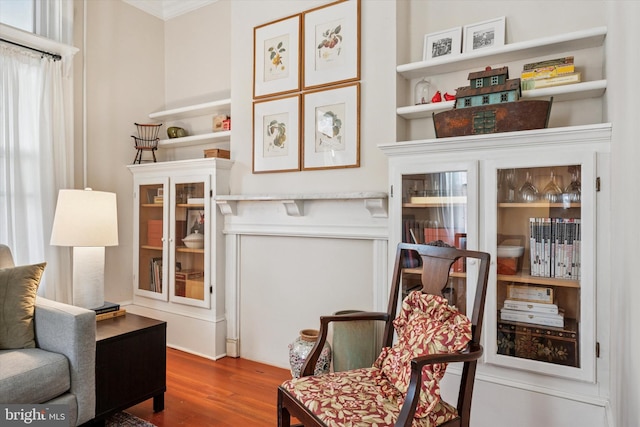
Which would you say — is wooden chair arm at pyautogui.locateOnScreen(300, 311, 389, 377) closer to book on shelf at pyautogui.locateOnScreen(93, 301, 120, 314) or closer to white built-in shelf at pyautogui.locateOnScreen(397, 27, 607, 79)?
book on shelf at pyautogui.locateOnScreen(93, 301, 120, 314)

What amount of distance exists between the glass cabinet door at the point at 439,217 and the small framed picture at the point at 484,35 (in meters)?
0.81

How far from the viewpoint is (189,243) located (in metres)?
3.36

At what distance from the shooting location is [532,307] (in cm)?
204

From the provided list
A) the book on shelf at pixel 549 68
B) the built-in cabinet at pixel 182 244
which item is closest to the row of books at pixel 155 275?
the built-in cabinet at pixel 182 244

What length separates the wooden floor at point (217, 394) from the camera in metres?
2.27

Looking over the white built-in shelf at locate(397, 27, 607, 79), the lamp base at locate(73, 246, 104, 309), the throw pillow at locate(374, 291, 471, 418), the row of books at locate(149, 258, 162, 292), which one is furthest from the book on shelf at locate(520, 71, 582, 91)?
the row of books at locate(149, 258, 162, 292)

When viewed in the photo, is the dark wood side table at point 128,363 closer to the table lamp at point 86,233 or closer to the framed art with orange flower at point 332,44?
the table lamp at point 86,233

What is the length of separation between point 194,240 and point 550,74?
2.71 metres

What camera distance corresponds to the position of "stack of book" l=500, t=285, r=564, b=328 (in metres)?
Result: 1.99

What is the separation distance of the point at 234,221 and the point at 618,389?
2.55 m

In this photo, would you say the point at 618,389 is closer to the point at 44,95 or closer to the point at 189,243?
the point at 189,243

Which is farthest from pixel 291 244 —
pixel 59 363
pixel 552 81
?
pixel 552 81

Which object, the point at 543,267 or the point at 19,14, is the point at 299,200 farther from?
the point at 19,14

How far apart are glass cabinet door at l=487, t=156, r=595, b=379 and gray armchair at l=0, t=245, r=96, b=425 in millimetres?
1998
